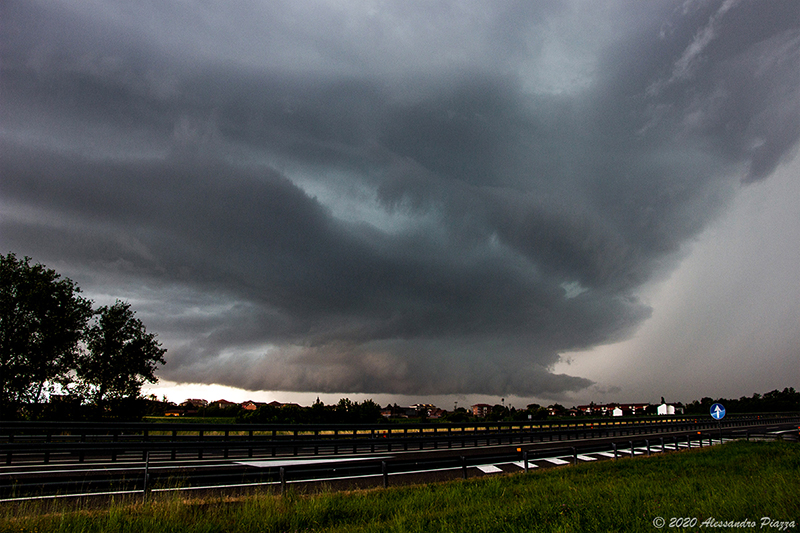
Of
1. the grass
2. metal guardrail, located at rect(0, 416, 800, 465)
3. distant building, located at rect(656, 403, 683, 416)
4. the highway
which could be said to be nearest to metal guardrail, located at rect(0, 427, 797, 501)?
the highway

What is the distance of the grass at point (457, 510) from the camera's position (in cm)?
810

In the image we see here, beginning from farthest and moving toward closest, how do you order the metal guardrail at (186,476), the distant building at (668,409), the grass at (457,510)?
1. the distant building at (668,409)
2. the metal guardrail at (186,476)
3. the grass at (457,510)

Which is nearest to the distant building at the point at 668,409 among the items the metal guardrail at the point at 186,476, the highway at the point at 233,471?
the highway at the point at 233,471

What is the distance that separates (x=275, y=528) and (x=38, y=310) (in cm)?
4005

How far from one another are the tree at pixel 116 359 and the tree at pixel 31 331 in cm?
184

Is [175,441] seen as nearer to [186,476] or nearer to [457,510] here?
[186,476]

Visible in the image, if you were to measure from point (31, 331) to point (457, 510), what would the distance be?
4146 cm

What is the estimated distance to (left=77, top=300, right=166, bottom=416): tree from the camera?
41844mm

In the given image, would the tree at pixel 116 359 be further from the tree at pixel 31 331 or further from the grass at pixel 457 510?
the grass at pixel 457 510

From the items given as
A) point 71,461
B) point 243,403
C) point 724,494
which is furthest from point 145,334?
point 243,403

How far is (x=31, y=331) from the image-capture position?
127 ft

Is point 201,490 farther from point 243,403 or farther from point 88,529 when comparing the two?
point 243,403

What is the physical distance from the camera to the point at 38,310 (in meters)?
39.1

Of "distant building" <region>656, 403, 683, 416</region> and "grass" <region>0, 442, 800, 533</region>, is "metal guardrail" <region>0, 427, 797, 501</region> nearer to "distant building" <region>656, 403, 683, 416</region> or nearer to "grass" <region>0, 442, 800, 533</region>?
"grass" <region>0, 442, 800, 533</region>
